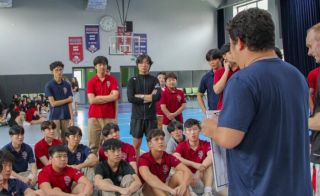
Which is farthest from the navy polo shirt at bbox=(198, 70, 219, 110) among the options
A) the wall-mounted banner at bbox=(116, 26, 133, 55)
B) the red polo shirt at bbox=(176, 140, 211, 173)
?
the wall-mounted banner at bbox=(116, 26, 133, 55)

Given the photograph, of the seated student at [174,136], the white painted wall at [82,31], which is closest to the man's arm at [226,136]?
the seated student at [174,136]

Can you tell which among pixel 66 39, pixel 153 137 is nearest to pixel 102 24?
pixel 66 39

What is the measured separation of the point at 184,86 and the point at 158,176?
1820cm

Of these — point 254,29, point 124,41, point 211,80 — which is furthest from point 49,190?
point 124,41

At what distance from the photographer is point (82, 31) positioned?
20.8m

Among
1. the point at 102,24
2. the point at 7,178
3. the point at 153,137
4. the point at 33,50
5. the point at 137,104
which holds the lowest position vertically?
the point at 7,178

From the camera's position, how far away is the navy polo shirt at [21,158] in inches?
224

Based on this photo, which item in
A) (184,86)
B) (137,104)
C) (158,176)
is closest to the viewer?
(158,176)

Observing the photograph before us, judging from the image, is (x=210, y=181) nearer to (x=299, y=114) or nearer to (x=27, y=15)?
(x=299, y=114)

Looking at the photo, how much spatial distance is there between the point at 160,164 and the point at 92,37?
16.9 metres

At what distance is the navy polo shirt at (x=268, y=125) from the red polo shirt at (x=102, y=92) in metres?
4.83

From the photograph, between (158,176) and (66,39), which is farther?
(66,39)

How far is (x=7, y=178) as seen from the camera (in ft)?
14.0

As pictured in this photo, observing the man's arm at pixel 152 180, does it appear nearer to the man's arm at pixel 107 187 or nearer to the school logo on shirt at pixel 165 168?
the school logo on shirt at pixel 165 168
